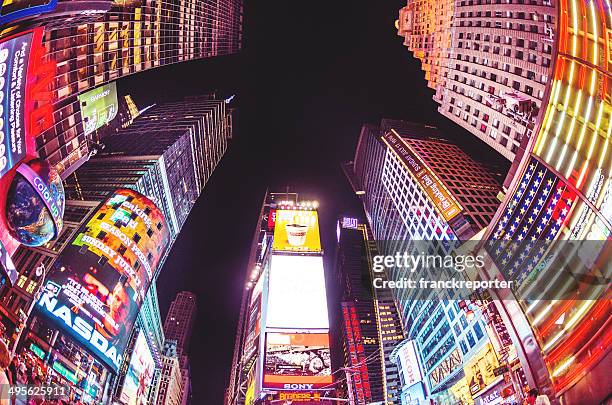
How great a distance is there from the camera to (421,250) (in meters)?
68.9

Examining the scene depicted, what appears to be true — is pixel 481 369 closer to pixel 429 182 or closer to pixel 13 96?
pixel 429 182

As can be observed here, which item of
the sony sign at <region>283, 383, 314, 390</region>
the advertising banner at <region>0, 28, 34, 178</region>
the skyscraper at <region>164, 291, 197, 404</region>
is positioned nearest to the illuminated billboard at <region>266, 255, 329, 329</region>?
the sony sign at <region>283, 383, 314, 390</region>

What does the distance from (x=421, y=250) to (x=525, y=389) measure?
40.6 meters

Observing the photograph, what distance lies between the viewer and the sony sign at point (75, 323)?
2750cm

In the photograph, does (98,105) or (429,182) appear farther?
(429,182)

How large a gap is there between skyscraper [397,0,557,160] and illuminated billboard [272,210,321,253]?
24000mm

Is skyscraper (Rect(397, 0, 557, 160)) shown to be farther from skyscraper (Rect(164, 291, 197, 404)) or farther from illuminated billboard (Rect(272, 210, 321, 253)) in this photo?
skyscraper (Rect(164, 291, 197, 404))

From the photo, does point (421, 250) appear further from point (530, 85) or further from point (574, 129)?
point (574, 129)

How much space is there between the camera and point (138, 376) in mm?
42719

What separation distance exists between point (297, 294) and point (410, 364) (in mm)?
24278

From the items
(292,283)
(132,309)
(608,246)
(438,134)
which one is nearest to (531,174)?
(608,246)

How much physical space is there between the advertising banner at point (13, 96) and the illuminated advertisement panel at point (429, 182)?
54.0 meters

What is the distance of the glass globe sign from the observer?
19.0 meters

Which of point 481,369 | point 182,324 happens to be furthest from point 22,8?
point 182,324
